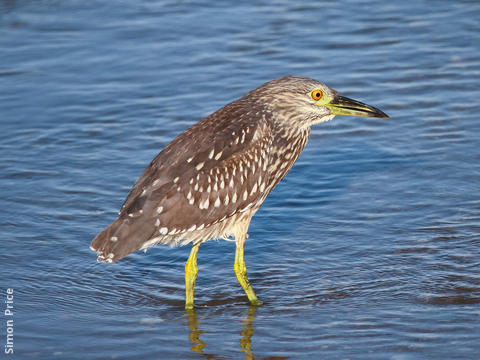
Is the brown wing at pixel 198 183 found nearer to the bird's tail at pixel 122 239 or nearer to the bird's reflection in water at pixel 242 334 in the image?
the bird's tail at pixel 122 239

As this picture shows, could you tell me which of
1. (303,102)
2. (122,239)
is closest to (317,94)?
(303,102)

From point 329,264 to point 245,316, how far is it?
3.62 feet

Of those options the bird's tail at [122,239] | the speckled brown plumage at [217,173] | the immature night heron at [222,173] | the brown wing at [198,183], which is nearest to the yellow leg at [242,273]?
the immature night heron at [222,173]

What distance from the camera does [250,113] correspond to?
7.49 meters

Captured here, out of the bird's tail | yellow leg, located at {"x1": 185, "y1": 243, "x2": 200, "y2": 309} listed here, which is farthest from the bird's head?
the bird's tail

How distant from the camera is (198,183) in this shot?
23.4 ft

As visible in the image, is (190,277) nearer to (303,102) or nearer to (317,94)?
(303,102)

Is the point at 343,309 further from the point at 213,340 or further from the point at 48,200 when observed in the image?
the point at 48,200

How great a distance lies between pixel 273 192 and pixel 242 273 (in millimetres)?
1992

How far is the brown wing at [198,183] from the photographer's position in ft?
22.5

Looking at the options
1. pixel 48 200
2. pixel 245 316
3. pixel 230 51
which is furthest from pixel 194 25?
pixel 245 316

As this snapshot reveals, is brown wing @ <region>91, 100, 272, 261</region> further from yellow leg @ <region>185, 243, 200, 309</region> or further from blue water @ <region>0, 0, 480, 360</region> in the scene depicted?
blue water @ <region>0, 0, 480, 360</region>

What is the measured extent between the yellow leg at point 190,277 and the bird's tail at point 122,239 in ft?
1.98

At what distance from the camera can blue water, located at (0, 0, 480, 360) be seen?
673 cm
